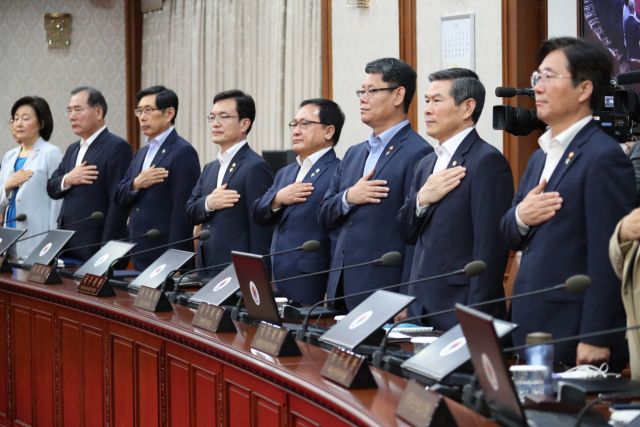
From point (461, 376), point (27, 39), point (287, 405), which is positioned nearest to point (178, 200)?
point (287, 405)

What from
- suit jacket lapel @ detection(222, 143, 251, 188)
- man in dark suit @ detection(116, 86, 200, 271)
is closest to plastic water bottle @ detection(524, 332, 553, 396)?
suit jacket lapel @ detection(222, 143, 251, 188)

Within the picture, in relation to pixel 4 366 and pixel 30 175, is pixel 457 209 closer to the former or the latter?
pixel 4 366

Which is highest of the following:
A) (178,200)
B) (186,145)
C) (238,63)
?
(238,63)

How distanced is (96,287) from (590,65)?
1.92 m

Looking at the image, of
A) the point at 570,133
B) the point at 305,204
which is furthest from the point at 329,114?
the point at 570,133

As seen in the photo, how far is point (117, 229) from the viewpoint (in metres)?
4.16

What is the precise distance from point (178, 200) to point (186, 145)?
0.29 meters

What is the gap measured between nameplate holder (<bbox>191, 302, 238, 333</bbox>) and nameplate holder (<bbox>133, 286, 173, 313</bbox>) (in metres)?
0.26

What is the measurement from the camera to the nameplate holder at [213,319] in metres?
2.26

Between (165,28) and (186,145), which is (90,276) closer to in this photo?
(186,145)

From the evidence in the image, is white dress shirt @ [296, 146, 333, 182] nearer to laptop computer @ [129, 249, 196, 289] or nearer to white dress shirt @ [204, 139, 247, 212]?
white dress shirt @ [204, 139, 247, 212]

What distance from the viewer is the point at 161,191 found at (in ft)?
12.8

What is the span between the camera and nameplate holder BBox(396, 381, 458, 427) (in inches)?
52.7

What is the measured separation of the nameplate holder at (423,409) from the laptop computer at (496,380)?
0.31 ft
